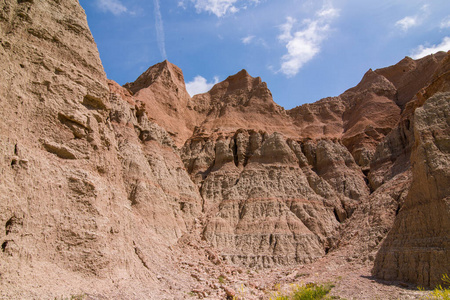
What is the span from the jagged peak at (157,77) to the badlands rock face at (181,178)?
532 millimetres

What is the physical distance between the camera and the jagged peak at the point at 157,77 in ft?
204

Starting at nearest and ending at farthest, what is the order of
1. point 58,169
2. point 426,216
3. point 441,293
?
point 441,293 → point 58,169 → point 426,216

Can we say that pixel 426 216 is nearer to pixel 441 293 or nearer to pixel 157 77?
pixel 441 293

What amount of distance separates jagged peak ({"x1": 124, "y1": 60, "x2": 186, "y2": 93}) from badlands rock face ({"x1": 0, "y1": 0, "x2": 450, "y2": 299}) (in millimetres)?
532

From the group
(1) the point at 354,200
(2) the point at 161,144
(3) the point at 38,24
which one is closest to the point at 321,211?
(1) the point at 354,200

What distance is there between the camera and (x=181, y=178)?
38.8m

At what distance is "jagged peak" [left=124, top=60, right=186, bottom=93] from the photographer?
204 ft

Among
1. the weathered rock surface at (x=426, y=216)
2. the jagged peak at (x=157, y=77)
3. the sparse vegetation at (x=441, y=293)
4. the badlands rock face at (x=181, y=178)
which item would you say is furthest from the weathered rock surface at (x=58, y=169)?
the jagged peak at (x=157, y=77)

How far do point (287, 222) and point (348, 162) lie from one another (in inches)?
693

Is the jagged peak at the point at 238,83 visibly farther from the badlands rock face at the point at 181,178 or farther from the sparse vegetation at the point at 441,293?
the sparse vegetation at the point at 441,293

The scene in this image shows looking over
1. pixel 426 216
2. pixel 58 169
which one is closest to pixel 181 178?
pixel 58 169

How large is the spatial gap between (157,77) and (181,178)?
29.8 meters

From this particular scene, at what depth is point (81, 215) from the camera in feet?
47.4

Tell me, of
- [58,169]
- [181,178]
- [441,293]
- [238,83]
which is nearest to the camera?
[441,293]
